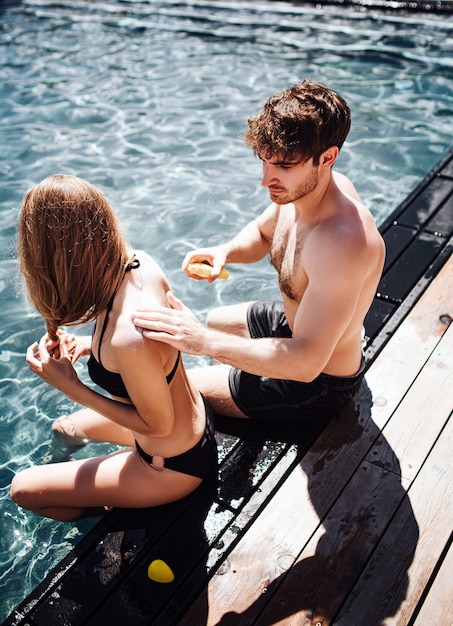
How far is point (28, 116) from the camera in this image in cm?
816

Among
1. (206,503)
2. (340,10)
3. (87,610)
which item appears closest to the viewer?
(87,610)

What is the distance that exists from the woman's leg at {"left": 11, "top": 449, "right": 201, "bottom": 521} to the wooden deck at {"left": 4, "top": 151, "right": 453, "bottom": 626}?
0.10 metres

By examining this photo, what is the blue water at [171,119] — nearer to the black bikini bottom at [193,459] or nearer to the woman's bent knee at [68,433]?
the woman's bent knee at [68,433]

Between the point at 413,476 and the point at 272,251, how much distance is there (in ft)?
4.63

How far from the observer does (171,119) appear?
800 cm

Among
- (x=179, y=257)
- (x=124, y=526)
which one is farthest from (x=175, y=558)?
(x=179, y=257)

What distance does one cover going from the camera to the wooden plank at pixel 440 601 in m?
2.39

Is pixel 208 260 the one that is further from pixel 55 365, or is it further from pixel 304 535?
pixel 304 535

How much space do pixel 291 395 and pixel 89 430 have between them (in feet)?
4.08

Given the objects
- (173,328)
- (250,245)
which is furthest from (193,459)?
(250,245)

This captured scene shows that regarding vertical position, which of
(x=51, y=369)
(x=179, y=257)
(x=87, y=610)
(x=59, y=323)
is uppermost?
(x=59, y=323)

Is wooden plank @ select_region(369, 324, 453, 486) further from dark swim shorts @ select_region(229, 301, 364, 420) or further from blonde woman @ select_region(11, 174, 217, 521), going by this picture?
blonde woman @ select_region(11, 174, 217, 521)

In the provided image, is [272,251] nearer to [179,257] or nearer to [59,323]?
[59,323]

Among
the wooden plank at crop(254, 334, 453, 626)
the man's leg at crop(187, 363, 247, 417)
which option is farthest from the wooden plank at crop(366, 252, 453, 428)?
the man's leg at crop(187, 363, 247, 417)
